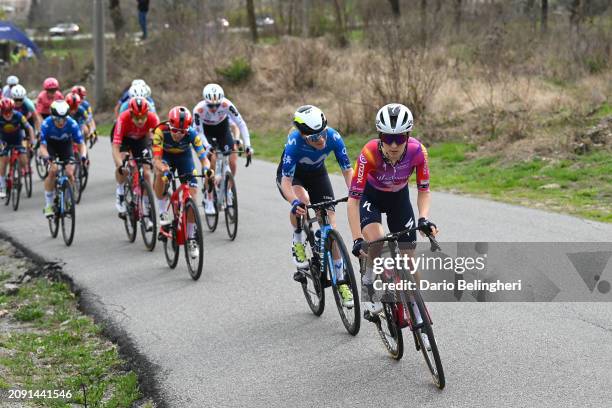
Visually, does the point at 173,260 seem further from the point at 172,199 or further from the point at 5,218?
the point at 5,218

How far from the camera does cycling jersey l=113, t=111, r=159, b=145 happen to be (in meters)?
12.3

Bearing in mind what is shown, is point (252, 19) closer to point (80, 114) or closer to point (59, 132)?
point (80, 114)

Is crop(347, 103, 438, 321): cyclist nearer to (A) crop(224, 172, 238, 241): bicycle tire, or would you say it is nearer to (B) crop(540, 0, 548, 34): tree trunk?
(A) crop(224, 172, 238, 241): bicycle tire

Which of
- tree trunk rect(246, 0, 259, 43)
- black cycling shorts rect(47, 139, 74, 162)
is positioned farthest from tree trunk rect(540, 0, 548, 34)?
black cycling shorts rect(47, 139, 74, 162)

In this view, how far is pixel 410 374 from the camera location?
6445mm

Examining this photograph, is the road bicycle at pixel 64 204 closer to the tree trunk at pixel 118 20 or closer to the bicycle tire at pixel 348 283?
the bicycle tire at pixel 348 283

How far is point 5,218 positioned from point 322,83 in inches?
574

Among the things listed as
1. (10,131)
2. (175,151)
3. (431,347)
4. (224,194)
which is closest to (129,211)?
(224,194)

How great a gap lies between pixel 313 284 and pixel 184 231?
7.38ft

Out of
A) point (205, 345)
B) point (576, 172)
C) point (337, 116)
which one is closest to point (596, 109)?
point (576, 172)

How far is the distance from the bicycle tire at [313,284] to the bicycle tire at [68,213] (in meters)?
4.89

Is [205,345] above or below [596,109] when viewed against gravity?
below

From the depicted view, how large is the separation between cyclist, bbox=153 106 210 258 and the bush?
19.4 m

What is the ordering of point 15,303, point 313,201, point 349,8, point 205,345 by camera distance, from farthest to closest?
point 349,8
point 15,303
point 313,201
point 205,345
